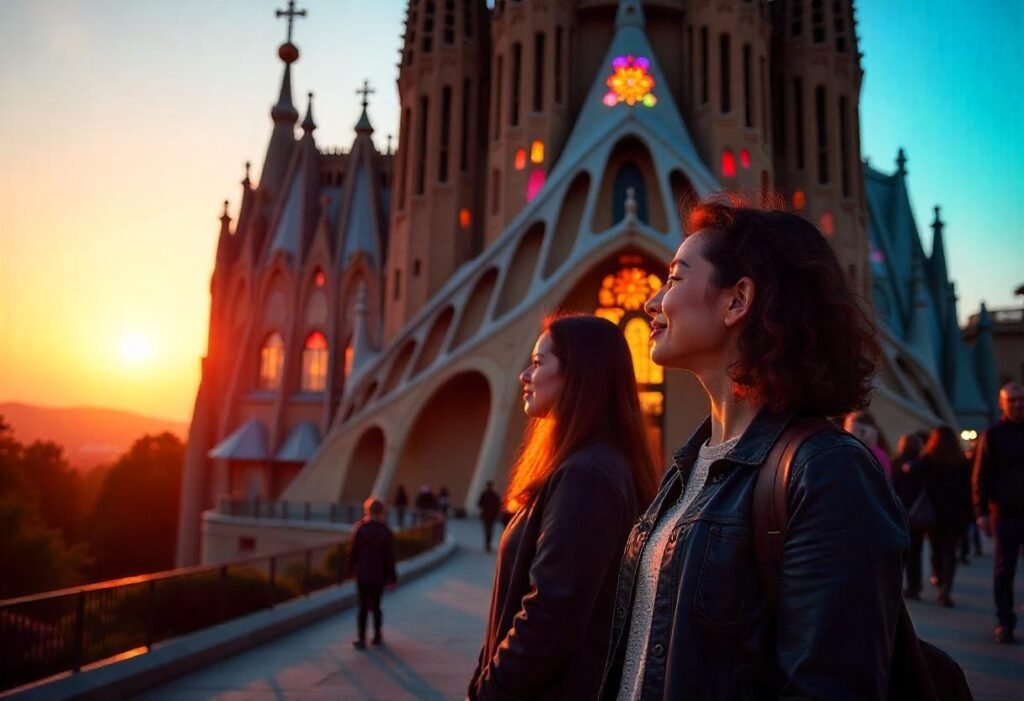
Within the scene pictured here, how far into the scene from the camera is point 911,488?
7957mm

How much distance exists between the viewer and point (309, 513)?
2288cm

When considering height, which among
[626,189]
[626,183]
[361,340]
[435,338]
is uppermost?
[626,183]

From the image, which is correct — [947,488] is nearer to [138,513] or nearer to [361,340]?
[361,340]

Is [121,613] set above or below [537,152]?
below

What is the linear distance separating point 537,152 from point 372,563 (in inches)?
888

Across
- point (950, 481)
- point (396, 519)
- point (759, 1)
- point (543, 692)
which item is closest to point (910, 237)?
point (759, 1)

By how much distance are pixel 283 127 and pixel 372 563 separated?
120ft

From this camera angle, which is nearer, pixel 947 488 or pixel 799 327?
pixel 799 327

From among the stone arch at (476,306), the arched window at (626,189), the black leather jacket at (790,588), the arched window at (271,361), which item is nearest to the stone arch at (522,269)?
the stone arch at (476,306)

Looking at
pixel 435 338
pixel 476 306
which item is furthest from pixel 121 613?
pixel 435 338

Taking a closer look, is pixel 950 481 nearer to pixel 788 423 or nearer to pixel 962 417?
pixel 788 423

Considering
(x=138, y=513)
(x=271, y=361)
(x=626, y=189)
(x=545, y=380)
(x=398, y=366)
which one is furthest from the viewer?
(x=138, y=513)

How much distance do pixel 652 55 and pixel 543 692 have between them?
28.8 meters

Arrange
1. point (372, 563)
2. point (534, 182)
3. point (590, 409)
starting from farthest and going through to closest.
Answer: point (534, 182) → point (372, 563) → point (590, 409)
